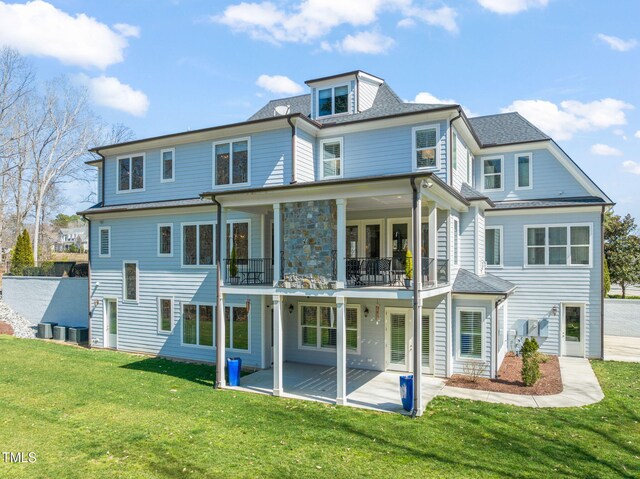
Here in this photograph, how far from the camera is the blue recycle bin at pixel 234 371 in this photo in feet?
41.3

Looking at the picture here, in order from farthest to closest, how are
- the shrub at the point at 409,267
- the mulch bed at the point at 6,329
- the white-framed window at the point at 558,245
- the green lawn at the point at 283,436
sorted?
1. the mulch bed at the point at 6,329
2. the white-framed window at the point at 558,245
3. the shrub at the point at 409,267
4. the green lawn at the point at 283,436

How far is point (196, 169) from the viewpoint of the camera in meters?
16.7

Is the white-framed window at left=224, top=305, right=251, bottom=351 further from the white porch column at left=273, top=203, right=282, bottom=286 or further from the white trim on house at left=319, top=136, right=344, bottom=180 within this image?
the white trim on house at left=319, top=136, right=344, bottom=180

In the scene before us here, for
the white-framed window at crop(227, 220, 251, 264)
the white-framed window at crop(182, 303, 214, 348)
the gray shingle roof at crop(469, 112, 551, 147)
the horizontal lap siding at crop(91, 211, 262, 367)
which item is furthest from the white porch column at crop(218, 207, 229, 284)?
the gray shingle roof at crop(469, 112, 551, 147)

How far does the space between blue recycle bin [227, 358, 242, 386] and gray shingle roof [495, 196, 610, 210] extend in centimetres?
1129

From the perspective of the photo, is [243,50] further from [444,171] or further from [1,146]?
[1,146]

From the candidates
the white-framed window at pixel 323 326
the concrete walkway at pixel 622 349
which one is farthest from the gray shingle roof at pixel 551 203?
the white-framed window at pixel 323 326

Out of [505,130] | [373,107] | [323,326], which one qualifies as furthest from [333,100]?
[323,326]

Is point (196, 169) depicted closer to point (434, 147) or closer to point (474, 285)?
point (434, 147)

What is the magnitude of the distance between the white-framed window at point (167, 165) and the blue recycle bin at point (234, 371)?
811 centimetres

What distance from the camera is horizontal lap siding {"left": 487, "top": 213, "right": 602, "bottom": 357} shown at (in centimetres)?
1617

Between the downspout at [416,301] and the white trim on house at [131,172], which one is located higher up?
the white trim on house at [131,172]

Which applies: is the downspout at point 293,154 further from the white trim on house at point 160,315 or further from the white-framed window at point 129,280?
the white-framed window at point 129,280

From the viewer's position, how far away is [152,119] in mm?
25000
